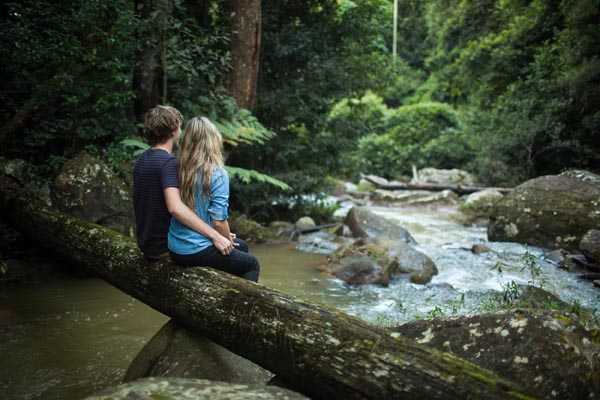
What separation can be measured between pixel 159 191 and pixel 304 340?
1.72m

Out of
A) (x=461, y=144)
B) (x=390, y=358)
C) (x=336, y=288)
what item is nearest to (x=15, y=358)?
(x=390, y=358)

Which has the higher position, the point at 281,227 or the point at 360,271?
the point at 360,271

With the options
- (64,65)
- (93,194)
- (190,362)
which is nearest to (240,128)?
(93,194)

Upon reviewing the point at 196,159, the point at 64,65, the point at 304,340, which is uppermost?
the point at 64,65

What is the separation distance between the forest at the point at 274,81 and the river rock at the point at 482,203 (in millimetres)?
1833

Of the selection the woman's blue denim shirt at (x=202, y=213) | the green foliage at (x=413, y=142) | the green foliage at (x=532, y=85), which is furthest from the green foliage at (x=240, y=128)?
the green foliage at (x=413, y=142)

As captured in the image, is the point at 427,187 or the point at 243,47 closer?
the point at 243,47

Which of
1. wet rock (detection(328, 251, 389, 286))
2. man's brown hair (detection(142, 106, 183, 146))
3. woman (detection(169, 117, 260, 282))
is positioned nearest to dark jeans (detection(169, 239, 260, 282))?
woman (detection(169, 117, 260, 282))

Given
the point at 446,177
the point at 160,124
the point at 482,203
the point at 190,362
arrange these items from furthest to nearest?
1. the point at 446,177
2. the point at 482,203
3. the point at 160,124
4. the point at 190,362

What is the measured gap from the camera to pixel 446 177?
19406 millimetres

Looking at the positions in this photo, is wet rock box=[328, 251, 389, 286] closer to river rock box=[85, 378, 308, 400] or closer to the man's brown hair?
the man's brown hair

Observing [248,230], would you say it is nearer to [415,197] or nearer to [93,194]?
[93,194]

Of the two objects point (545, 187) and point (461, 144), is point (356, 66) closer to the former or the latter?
point (545, 187)

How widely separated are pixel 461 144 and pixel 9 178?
755 inches
